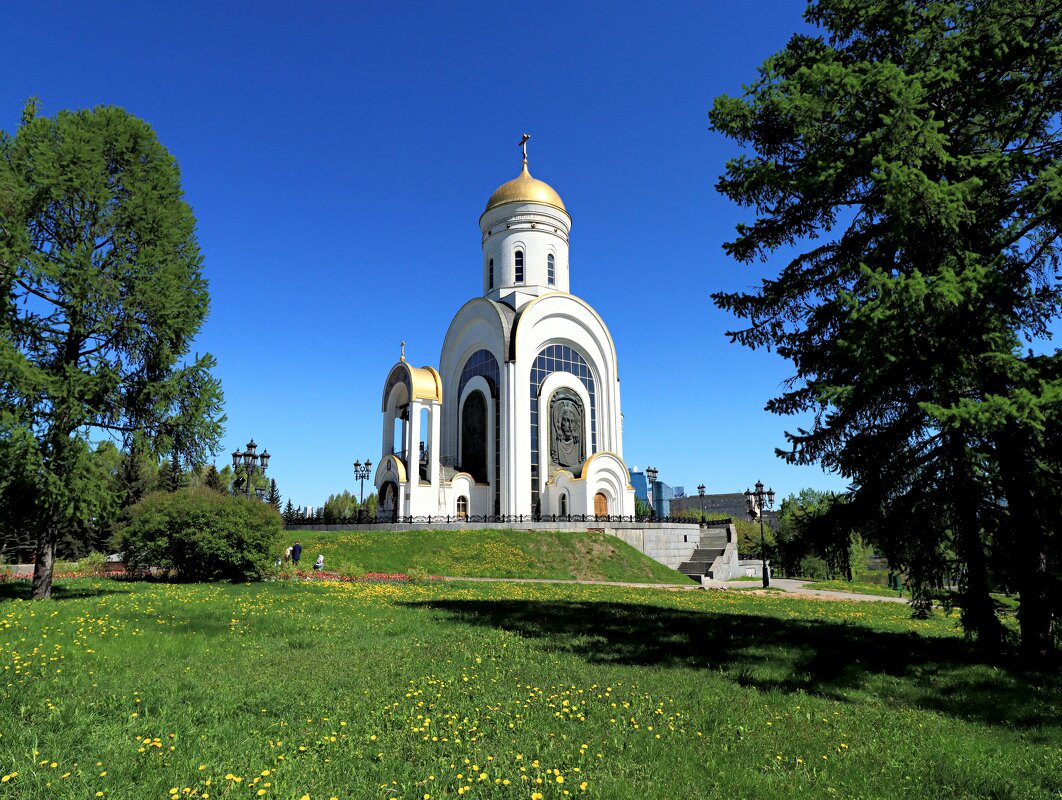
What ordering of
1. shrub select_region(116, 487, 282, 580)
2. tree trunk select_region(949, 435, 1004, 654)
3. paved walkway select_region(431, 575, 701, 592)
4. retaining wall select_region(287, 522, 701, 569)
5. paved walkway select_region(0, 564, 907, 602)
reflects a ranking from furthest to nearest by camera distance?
retaining wall select_region(287, 522, 701, 569), paved walkway select_region(431, 575, 701, 592), paved walkway select_region(0, 564, 907, 602), shrub select_region(116, 487, 282, 580), tree trunk select_region(949, 435, 1004, 654)

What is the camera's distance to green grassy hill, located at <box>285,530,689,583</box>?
2717 centimetres

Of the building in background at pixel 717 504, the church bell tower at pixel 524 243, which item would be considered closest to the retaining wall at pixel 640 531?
the church bell tower at pixel 524 243

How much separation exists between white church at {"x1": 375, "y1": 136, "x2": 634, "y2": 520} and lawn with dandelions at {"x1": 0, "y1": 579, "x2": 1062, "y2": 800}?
86.8 ft

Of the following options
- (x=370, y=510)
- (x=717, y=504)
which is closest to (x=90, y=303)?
(x=370, y=510)

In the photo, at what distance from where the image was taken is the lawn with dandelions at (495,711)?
4762 millimetres

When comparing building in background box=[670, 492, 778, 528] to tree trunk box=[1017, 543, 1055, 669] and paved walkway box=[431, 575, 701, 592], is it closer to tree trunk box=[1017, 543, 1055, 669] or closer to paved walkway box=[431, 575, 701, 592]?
paved walkway box=[431, 575, 701, 592]

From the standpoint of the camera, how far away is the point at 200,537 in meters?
18.4

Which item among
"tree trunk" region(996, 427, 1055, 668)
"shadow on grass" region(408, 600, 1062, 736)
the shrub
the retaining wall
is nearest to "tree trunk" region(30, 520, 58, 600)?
the shrub

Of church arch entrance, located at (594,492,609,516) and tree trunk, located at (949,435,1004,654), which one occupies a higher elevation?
church arch entrance, located at (594,492,609,516)

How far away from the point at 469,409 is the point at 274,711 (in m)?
36.2

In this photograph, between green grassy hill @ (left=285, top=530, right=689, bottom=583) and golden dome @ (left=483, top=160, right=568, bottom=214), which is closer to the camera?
green grassy hill @ (left=285, top=530, right=689, bottom=583)

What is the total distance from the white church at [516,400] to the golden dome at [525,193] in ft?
0.33

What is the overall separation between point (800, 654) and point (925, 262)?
5863mm

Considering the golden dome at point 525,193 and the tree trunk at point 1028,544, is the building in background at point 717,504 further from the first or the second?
the tree trunk at point 1028,544
